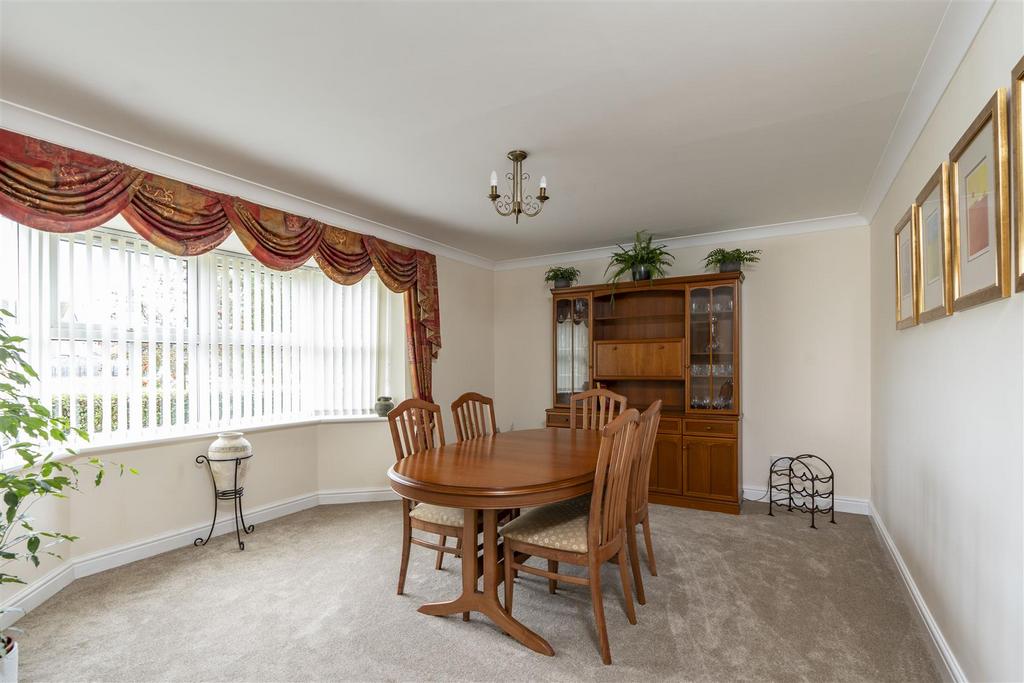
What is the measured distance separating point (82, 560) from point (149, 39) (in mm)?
2925

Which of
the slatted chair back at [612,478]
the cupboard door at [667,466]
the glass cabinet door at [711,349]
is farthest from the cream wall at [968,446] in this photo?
the cupboard door at [667,466]

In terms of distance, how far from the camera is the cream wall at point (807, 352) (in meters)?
4.21

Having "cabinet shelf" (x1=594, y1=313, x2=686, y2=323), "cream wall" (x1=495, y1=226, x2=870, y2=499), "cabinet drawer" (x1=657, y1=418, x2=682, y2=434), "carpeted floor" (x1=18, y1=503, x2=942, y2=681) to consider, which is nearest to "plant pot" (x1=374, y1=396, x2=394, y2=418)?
"carpeted floor" (x1=18, y1=503, x2=942, y2=681)

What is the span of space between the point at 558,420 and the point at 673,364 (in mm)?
1265

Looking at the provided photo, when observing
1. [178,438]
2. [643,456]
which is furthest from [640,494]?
[178,438]

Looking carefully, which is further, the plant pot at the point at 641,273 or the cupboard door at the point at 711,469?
the plant pot at the point at 641,273

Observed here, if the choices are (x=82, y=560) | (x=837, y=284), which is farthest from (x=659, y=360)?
(x=82, y=560)

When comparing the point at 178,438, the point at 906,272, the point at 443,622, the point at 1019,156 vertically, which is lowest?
the point at 443,622

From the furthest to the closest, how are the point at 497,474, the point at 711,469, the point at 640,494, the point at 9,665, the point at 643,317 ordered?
the point at 643,317, the point at 711,469, the point at 640,494, the point at 497,474, the point at 9,665

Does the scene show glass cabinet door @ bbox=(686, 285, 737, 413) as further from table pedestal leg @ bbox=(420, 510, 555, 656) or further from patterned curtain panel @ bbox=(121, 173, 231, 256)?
patterned curtain panel @ bbox=(121, 173, 231, 256)

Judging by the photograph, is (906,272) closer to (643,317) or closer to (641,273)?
(641,273)

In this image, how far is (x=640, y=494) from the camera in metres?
2.83

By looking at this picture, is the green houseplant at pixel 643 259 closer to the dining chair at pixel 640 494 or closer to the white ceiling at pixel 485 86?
the white ceiling at pixel 485 86

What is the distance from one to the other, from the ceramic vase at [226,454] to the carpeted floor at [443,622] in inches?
17.9
